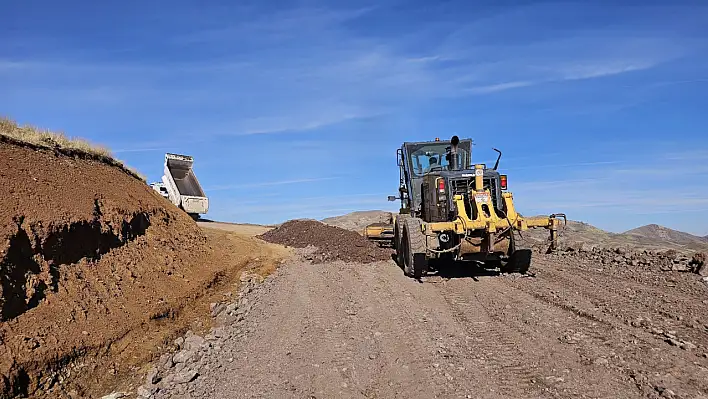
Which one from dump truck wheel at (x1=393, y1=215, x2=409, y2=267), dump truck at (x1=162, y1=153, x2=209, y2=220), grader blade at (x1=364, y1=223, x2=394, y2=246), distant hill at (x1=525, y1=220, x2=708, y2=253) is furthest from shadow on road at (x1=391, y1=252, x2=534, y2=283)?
dump truck at (x1=162, y1=153, x2=209, y2=220)

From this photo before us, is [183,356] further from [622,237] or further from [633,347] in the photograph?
[622,237]

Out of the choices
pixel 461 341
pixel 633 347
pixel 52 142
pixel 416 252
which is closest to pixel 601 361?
pixel 633 347

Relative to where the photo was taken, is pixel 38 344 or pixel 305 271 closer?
pixel 38 344

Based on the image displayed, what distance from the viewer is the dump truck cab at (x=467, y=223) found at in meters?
9.87

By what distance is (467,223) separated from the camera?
9703 mm

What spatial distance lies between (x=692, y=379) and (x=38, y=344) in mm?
6428

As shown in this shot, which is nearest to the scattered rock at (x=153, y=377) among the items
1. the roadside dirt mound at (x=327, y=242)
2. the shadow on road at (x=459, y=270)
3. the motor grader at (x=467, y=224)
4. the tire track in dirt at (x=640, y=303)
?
the tire track in dirt at (x=640, y=303)

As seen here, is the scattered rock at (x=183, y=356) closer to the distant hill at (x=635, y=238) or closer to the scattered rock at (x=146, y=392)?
the scattered rock at (x=146, y=392)

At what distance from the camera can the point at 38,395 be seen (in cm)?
541

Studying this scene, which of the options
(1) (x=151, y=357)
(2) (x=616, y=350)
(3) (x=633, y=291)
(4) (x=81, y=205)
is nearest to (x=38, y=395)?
(1) (x=151, y=357)

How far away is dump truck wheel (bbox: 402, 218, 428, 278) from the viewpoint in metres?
10.3

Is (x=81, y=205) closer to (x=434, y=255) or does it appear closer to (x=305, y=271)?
(x=305, y=271)

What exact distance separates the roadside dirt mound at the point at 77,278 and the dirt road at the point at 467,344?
1127mm

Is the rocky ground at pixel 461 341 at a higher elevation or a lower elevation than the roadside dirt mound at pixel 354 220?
lower
